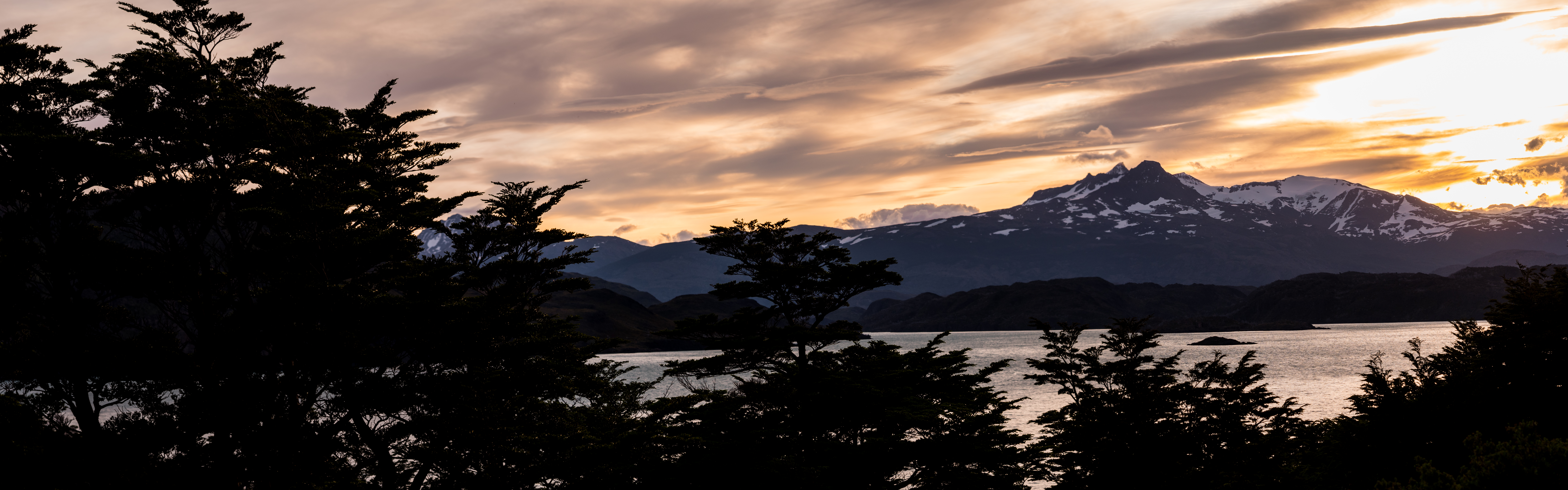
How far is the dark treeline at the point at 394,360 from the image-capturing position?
29297 mm

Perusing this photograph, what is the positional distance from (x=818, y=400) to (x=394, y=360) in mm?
18054

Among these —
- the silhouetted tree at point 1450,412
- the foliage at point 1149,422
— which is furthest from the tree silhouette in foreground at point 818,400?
the silhouetted tree at point 1450,412

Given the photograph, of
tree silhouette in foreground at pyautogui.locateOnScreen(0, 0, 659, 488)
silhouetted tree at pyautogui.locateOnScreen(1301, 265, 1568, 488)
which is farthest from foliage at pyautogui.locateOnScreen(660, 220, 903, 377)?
silhouetted tree at pyautogui.locateOnScreen(1301, 265, 1568, 488)

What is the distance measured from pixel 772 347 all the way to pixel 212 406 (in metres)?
22.6

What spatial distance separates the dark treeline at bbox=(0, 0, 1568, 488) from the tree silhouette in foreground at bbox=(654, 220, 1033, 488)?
0.53 feet

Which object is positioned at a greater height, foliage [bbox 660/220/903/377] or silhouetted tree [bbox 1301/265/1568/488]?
foliage [bbox 660/220/903/377]

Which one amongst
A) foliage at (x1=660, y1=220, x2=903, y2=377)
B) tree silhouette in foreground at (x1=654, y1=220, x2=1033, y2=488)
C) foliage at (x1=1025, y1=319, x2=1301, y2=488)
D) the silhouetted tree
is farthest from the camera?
foliage at (x1=1025, y1=319, x2=1301, y2=488)

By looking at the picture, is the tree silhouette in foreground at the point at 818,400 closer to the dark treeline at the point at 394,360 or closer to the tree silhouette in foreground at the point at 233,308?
the dark treeline at the point at 394,360

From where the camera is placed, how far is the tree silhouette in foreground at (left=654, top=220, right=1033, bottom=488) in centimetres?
3797

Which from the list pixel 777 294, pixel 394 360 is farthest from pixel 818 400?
pixel 394 360

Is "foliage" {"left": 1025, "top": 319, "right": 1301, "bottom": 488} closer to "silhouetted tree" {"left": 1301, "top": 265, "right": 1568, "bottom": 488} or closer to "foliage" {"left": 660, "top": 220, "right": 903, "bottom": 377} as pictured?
"silhouetted tree" {"left": 1301, "top": 265, "right": 1568, "bottom": 488}

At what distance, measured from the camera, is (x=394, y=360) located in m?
33.9

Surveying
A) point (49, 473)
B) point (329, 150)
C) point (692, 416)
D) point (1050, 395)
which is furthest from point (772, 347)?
point (1050, 395)

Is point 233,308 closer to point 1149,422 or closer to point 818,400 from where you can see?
point 818,400
